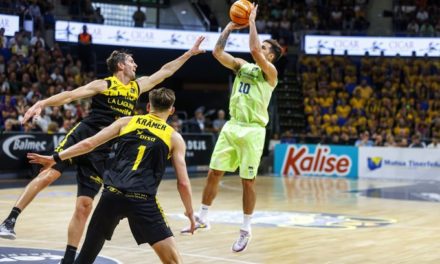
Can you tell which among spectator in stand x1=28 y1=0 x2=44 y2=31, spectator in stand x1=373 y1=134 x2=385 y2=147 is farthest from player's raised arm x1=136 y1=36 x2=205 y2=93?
spectator in stand x1=28 y1=0 x2=44 y2=31

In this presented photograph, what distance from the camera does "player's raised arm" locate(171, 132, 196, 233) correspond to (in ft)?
20.4

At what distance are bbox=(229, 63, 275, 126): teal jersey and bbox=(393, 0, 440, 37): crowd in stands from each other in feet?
71.2

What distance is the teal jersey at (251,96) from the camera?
9.52m

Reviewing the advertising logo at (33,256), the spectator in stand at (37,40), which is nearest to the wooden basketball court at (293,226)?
the advertising logo at (33,256)

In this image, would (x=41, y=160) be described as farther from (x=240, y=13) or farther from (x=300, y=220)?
(x=300, y=220)

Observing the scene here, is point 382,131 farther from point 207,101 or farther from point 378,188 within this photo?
point 207,101

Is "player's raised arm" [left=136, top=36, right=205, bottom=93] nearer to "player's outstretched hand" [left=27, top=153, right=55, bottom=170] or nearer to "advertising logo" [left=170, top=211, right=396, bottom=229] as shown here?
"player's outstretched hand" [left=27, top=153, right=55, bottom=170]

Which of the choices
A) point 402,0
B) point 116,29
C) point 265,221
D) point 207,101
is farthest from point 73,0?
point 265,221

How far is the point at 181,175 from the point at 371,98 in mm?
23786

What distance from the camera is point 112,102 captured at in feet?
27.3

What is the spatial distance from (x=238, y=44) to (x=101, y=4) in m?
6.10

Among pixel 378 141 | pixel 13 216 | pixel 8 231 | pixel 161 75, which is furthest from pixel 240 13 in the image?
pixel 378 141

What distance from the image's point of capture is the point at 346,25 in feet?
104

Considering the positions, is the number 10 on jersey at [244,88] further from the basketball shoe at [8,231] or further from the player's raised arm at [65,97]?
the basketball shoe at [8,231]
